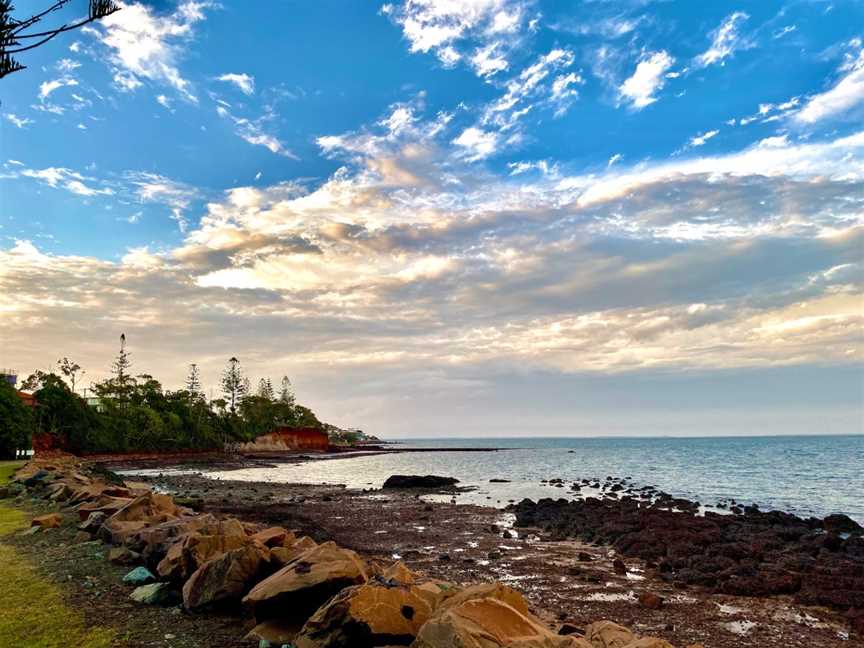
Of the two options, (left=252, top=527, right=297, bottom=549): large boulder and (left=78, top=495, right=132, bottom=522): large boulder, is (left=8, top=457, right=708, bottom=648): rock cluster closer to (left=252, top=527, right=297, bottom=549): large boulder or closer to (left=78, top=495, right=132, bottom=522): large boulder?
(left=252, top=527, right=297, bottom=549): large boulder

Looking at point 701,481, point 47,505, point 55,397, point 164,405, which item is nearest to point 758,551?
point 47,505

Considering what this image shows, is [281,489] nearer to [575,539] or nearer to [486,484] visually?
[486,484]

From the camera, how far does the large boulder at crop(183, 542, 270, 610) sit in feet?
27.1

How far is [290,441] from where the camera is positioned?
144500 millimetres

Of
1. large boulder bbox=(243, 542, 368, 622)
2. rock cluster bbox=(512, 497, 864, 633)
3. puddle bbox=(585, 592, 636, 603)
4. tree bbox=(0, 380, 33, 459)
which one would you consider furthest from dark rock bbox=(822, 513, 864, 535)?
tree bbox=(0, 380, 33, 459)

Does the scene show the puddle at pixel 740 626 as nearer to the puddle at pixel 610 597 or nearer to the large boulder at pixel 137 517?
the puddle at pixel 610 597

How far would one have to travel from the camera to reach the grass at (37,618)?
7.03 m

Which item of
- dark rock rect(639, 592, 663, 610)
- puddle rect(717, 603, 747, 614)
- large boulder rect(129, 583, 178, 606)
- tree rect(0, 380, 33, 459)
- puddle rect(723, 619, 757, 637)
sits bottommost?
puddle rect(717, 603, 747, 614)

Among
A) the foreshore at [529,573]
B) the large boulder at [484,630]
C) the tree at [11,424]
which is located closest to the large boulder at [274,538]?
the foreshore at [529,573]

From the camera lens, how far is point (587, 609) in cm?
1227

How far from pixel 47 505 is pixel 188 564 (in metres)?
13.7

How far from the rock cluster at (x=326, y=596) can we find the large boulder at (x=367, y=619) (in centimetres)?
1

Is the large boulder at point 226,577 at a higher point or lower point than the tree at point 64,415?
lower

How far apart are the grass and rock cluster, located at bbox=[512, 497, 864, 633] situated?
44.4 feet
